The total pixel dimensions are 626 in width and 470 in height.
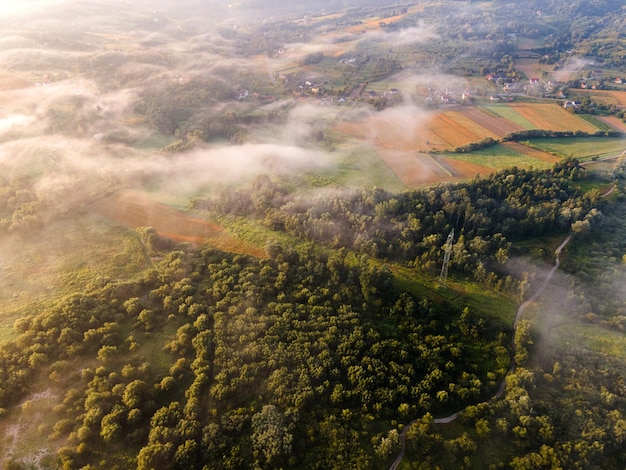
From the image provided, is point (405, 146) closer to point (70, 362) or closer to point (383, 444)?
point (383, 444)

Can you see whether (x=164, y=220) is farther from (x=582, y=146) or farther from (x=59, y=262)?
(x=582, y=146)

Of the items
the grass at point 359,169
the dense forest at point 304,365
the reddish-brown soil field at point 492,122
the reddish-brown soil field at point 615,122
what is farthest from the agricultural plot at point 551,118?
the dense forest at point 304,365

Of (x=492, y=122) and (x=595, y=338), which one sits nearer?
(x=595, y=338)

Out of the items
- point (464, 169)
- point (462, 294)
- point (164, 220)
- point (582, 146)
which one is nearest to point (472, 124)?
point (582, 146)

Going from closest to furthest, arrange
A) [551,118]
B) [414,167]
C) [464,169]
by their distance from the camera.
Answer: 1. [464,169]
2. [414,167]
3. [551,118]

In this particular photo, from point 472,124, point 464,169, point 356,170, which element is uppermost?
point 472,124

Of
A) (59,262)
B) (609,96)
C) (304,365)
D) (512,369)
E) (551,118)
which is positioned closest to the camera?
(304,365)
